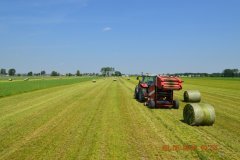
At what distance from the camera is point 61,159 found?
815 cm

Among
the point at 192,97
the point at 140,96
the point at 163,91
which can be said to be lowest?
the point at 192,97

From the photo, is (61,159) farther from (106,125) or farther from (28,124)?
(28,124)

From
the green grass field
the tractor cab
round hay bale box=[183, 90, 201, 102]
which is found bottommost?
the green grass field

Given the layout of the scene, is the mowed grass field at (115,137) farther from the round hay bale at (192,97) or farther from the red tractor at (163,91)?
the round hay bale at (192,97)

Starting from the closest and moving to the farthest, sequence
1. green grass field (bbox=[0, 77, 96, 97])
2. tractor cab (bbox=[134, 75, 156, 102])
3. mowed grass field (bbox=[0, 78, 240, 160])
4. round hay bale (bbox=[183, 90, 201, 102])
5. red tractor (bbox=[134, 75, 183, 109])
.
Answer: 1. mowed grass field (bbox=[0, 78, 240, 160])
2. red tractor (bbox=[134, 75, 183, 109])
3. tractor cab (bbox=[134, 75, 156, 102])
4. round hay bale (bbox=[183, 90, 201, 102])
5. green grass field (bbox=[0, 77, 96, 97])

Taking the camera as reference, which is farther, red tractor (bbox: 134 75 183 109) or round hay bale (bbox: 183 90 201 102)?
round hay bale (bbox: 183 90 201 102)

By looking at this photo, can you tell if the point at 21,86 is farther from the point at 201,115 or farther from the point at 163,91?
the point at 201,115

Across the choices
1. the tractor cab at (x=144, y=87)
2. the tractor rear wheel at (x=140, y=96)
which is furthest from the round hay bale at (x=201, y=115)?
the tractor rear wheel at (x=140, y=96)

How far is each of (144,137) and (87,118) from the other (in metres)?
4.74

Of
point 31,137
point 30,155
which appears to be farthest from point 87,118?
point 30,155

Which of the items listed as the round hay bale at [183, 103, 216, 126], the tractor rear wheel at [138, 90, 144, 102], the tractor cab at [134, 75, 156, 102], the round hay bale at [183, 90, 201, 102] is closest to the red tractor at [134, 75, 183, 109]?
the tractor cab at [134, 75, 156, 102]

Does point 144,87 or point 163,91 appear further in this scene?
point 144,87

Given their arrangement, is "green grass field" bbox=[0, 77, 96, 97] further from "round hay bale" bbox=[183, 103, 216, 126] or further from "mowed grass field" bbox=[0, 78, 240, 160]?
"round hay bale" bbox=[183, 103, 216, 126]

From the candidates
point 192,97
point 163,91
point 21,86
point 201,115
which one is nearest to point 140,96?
point 192,97
